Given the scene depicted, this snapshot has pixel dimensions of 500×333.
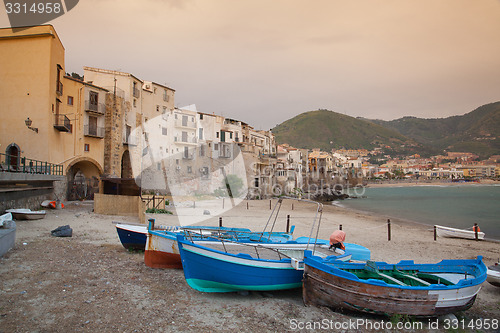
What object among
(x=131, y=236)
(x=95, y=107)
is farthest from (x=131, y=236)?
(x=95, y=107)

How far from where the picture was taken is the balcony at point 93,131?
28978 mm

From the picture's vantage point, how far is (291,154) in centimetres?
7112

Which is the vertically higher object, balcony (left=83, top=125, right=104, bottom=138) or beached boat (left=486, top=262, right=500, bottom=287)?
balcony (left=83, top=125, right=104, bottom=138)

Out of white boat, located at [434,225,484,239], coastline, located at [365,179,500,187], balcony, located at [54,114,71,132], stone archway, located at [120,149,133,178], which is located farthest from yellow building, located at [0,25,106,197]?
coastline, located at [365,179,500,187]

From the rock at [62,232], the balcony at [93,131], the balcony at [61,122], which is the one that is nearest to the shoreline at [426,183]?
the balcony at [93,131]

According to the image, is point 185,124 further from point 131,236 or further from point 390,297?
point 390,297

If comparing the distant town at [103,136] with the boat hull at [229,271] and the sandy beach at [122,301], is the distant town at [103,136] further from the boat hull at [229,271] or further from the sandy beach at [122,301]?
the boat hull at [229,271]

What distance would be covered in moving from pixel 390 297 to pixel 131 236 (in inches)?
367

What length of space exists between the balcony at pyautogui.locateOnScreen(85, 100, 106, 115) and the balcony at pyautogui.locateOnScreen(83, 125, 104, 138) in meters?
1.67

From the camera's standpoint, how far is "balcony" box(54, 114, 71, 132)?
25.1 m

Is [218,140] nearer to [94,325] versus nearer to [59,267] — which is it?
[59,267]

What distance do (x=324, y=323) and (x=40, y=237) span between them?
1224cm

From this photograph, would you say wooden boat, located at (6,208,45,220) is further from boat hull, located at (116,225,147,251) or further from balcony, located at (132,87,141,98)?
balcony, located at (132,87,141,98)

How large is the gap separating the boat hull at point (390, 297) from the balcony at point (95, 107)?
29.8m
